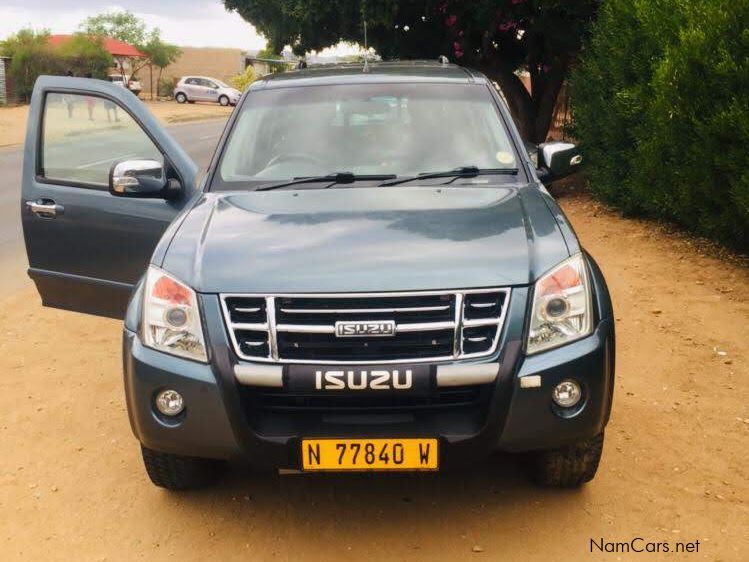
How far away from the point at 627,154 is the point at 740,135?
9.74ft

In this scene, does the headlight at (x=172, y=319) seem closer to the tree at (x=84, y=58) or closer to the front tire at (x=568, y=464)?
the front tire at (x=568, y=464)

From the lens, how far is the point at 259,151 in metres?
4.75

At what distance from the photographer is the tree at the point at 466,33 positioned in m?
14.2

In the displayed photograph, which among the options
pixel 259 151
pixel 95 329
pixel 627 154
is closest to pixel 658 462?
pixel 259 151

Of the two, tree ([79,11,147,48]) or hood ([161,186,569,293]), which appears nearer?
hood ([161,186,569,293])

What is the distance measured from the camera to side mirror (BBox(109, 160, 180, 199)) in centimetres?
464

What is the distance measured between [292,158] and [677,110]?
4369 mm

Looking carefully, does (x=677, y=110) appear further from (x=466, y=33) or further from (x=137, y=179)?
(x=466, y=33)

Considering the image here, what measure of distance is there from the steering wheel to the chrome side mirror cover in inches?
22.7

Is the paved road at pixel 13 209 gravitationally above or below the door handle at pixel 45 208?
below

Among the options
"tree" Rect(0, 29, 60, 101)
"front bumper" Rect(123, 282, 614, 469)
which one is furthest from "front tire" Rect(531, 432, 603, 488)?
"tree" Rect(0, 29, 60, 101)

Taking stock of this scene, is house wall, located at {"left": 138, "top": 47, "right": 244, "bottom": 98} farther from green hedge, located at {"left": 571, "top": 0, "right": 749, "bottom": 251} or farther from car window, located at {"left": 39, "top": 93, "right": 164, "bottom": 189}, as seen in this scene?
car window, located at {"left": 39, "top": 93, "right": 164, "bottom": 189}

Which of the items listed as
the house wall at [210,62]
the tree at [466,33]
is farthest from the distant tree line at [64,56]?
the tree at [466,33]

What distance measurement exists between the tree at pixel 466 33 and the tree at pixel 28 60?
Result: 92.7 ft
